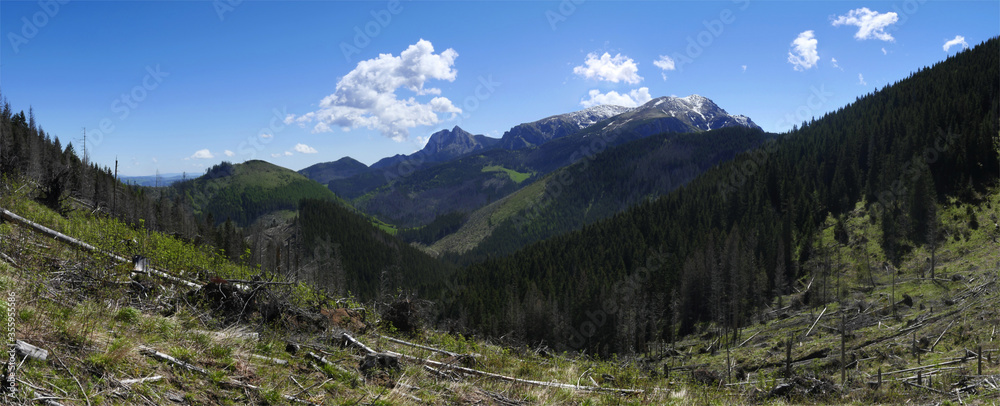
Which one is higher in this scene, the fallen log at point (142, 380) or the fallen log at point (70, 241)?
the fallen log at point (70, 241)

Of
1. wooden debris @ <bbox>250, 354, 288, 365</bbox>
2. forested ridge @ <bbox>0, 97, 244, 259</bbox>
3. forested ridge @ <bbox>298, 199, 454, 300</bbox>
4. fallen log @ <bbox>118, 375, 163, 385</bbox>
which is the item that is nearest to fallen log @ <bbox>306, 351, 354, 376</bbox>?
wooden debris @ <bbox>250, 354, 288, 365</bbox>

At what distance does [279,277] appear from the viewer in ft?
47.3

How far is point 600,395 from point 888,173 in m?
129

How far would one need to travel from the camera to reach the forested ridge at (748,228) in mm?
86625

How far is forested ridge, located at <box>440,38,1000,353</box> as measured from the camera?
86.6m

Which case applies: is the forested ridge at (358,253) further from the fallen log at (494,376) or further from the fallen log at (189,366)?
the fallen log at (189,366)

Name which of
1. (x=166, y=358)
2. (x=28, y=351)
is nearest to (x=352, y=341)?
(x=166, y=358)

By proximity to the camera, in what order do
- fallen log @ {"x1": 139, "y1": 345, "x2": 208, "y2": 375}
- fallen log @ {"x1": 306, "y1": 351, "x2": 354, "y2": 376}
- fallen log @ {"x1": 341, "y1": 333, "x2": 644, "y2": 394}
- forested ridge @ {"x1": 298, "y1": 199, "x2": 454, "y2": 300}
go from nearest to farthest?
fallen log @ {"x1": 139, "y1": 345, "x2": 208, "y2": 375} < fallen log @ {"x1": 306, "y1": 351, "x2": 354, "y2": 376} < fallen log @ {"x1": 341, "y1": 333, "x2": 644, "y2": 394} < forested ridge @ {"x1": 298, "y1": 199, "x2": 454, "y2": 300}

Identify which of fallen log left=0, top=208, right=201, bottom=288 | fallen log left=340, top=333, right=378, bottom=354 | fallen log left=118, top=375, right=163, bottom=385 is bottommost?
fallen log left=340, top=333, right=378, bottom=354

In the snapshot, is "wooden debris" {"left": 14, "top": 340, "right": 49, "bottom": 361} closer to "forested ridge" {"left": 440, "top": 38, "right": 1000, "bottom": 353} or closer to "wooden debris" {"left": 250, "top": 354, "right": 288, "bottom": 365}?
"wooden debris" {"left": 250, "top": 354, "right": 288, "bottom": 365}

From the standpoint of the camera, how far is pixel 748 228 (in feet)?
357

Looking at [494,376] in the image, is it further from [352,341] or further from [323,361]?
[323,361]

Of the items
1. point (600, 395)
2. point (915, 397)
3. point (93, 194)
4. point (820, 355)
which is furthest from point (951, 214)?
point (93, 194)

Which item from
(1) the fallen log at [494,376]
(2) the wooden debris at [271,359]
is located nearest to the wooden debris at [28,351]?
(2) the wooden debris at [271,359]
